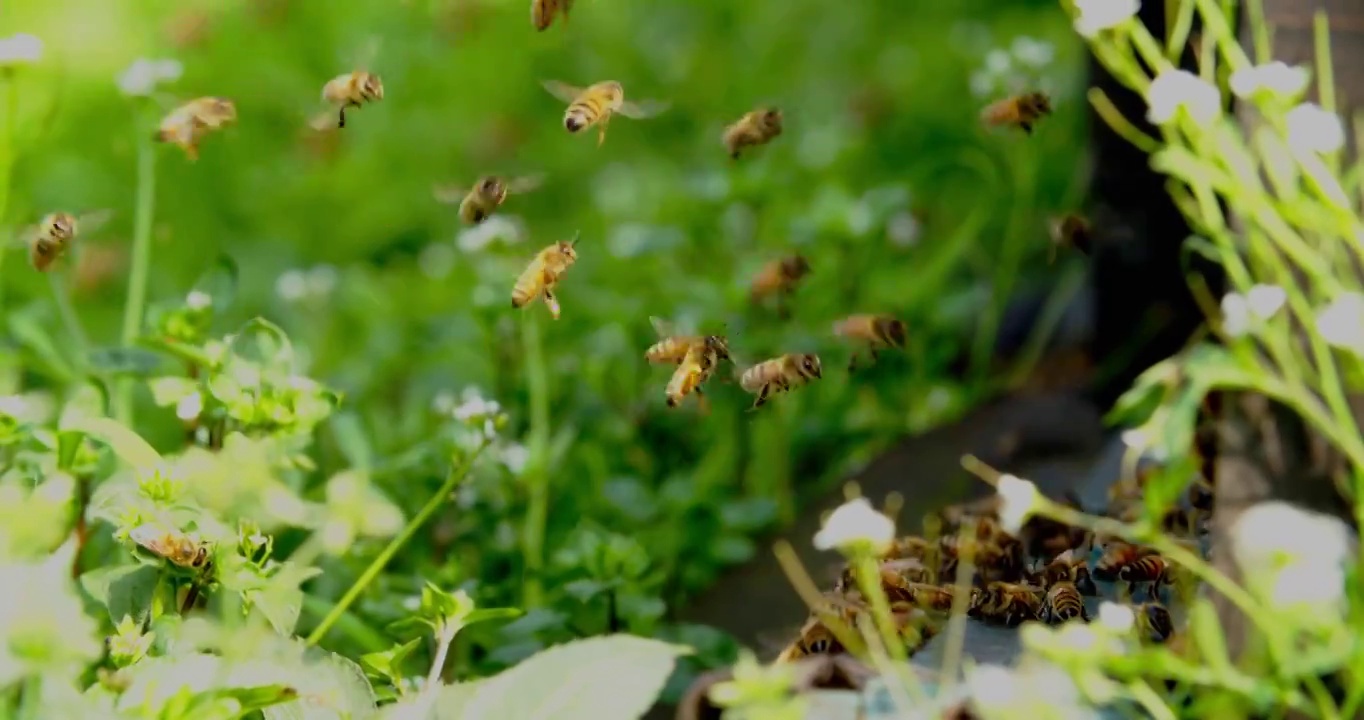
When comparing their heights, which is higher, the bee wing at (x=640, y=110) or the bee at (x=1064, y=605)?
the bee wing at (x=640, y=110)

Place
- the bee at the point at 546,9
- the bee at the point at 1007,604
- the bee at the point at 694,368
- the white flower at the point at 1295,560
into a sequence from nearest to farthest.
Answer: the white flower at the point at 1295,560
the bee at the point at 1007,604
the bee at the point at 694,368
the bee at the point at 546,9

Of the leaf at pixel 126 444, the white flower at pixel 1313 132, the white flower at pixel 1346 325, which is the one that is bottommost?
the white flower at pixel 1346 325

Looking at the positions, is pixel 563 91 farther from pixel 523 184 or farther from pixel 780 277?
pixel 780 277

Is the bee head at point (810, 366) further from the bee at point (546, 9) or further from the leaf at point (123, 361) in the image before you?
the leaf at point (123, 361)

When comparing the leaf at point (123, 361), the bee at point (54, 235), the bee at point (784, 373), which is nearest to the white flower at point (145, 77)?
the bee at point (54, 235)

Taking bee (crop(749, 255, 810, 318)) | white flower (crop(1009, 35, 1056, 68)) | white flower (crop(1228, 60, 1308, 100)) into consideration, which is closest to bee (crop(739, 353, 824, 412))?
bee (crop(749, 255, 810, 318))

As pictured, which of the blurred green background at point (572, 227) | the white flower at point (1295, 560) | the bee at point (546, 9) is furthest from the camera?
the blurred green background at point (572, 227)

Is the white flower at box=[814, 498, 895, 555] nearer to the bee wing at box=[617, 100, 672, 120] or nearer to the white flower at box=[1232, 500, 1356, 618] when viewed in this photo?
the white flower at box=[1232, 500, 1356, 618]
